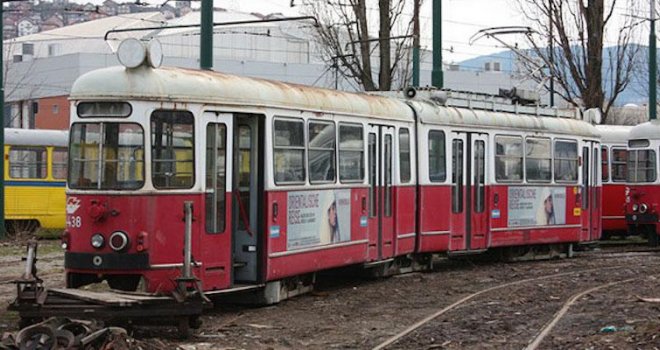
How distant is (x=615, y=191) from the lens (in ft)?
94.7

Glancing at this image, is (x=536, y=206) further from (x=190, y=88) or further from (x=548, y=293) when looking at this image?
(x=190, y=88)

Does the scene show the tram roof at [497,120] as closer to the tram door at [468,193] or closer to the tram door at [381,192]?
the tram door at [468,193]

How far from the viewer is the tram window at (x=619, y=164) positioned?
28.5 meters

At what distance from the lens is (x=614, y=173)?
28.9 meters

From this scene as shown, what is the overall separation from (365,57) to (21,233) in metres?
11.3

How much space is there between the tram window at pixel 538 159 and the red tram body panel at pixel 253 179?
1806 millimetres

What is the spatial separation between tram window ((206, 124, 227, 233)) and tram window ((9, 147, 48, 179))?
1637 centimetres

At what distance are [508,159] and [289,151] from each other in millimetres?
8012

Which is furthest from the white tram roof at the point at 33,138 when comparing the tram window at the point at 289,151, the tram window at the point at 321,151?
the tram window at the point at 289,151

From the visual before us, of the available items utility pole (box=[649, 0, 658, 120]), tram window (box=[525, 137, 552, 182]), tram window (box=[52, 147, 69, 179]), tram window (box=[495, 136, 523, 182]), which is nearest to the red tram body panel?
tram window (box=[495, 136, 523, 182])

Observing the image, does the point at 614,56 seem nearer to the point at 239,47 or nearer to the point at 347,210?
the point at 347,210

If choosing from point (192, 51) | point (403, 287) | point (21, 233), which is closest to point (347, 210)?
point (403, 287)

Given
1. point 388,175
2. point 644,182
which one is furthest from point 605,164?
point 388,175

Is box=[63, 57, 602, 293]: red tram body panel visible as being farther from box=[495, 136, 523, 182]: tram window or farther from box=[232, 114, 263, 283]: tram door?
box=[495, 136, 523, 182]: tram window
